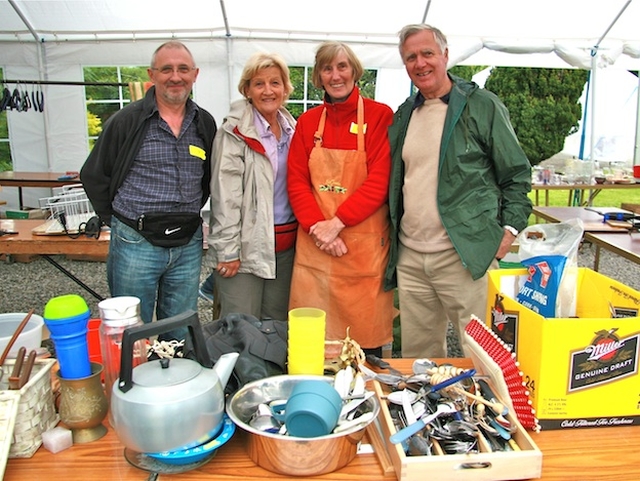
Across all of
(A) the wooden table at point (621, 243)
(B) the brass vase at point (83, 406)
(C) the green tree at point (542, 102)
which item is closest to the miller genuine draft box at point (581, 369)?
(B) the brass vase at point (83, 406)

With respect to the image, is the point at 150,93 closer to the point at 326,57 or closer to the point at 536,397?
the point at 326,57

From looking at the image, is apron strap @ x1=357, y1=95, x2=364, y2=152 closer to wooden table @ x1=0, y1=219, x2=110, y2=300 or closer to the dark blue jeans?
the dark blue jeans

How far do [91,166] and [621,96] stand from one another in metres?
9.48

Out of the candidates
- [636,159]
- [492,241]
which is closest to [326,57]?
[492,241]

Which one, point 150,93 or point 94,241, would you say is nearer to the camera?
point 150,93

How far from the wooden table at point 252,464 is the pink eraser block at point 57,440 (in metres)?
0.01

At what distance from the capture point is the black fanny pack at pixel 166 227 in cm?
237

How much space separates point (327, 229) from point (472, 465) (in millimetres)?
1466

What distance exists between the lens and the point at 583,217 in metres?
4.49

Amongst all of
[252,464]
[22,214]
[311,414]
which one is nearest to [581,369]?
[311,414]

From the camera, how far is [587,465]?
123 centimetres

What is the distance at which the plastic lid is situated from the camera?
1.18m

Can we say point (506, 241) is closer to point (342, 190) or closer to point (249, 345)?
point (342, 190)

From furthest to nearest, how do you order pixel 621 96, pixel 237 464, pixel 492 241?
pixel 621 96, pixel 492 241, pixel 237 464
